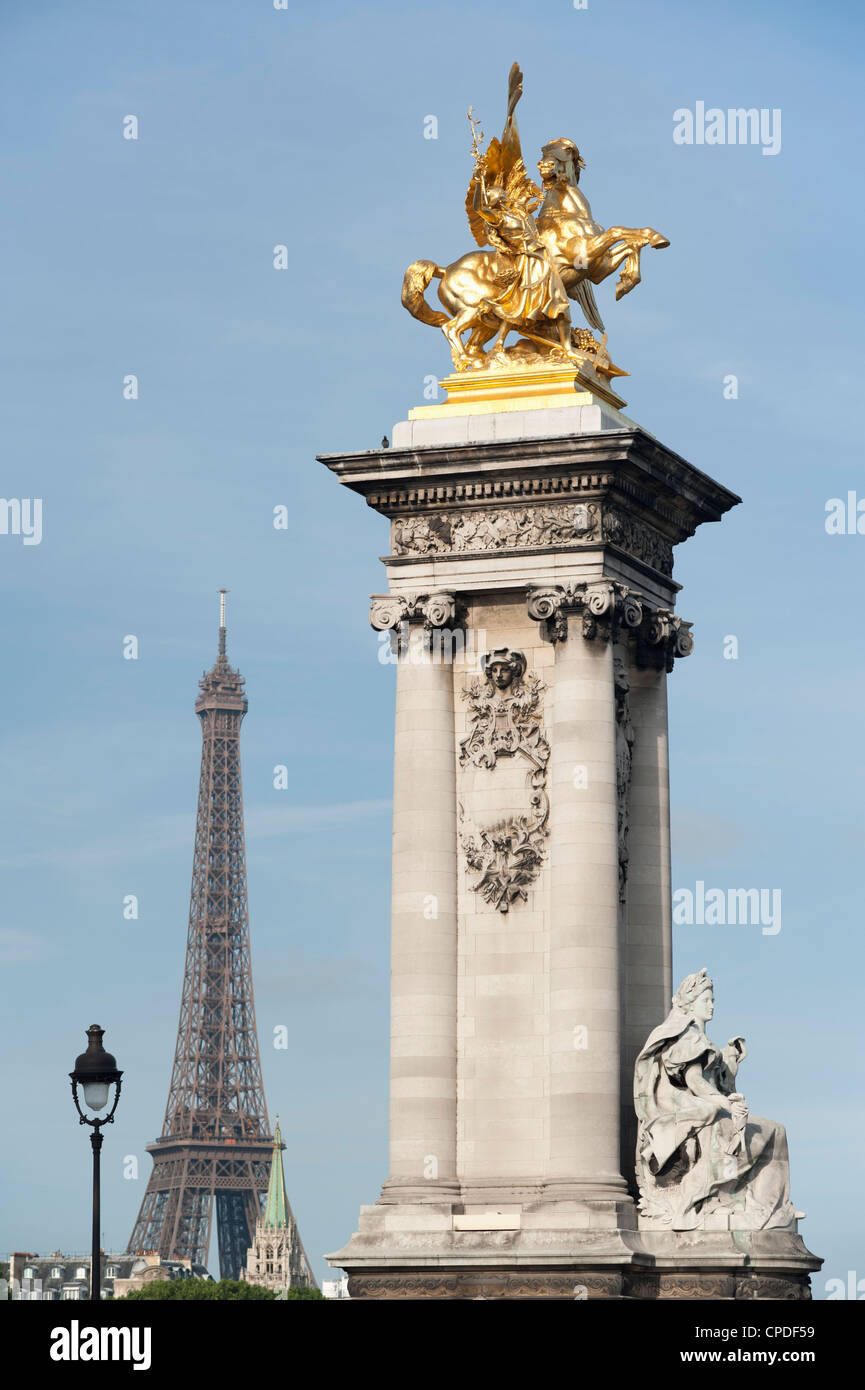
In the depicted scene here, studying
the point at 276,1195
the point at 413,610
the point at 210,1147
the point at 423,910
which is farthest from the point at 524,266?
the point at 210,1147

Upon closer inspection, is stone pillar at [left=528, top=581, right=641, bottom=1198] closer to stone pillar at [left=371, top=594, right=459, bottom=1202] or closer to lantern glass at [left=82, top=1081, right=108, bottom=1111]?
stone pillar at [left=371, top=594, right=459, bottom=1202]

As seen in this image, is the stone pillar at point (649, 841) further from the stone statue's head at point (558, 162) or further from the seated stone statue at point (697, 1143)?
the stone statue's head at point (558, 162)

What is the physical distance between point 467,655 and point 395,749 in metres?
1.67

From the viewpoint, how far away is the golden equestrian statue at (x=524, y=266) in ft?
165

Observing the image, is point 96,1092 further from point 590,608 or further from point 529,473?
point 529,473

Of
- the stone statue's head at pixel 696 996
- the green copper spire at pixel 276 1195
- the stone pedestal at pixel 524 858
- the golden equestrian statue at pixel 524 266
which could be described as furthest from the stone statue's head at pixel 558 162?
the green copper spire at pixel 276 1195

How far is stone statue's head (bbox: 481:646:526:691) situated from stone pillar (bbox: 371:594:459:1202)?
24.5 inches

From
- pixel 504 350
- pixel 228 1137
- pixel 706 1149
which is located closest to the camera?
pixel 706 1149

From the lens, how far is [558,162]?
168 feet
